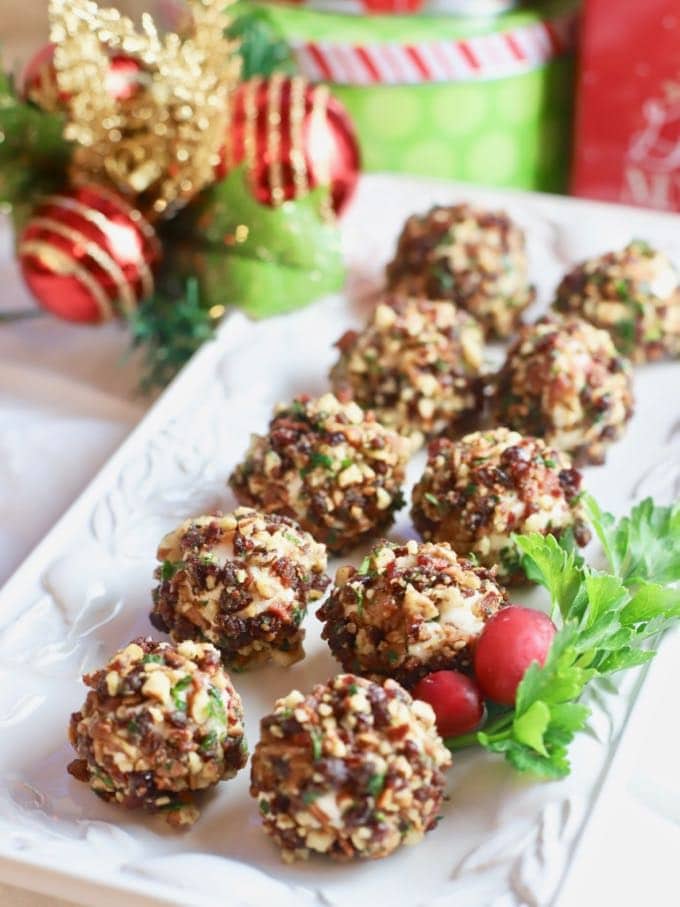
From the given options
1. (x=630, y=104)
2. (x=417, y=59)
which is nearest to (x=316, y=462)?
(x=417, y=59)

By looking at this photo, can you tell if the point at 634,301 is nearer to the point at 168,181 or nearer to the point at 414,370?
the point at 414,370

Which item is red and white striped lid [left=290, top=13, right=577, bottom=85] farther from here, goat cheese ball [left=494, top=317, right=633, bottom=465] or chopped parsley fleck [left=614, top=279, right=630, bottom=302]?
goat cheese ball [left=494, top=317, right=633, bottom=465]

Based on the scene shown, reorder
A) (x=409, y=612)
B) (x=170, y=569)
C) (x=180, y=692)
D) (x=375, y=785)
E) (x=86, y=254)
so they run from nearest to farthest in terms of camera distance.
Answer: (x=375, y=785)
(x=180, y=692)
(x=409, y=612)
(x=170, y=569)
(x=86, y=254)

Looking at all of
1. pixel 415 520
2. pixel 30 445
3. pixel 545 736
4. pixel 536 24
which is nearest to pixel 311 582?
pixel 415 520

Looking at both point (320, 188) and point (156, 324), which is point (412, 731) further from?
point (320, 188)

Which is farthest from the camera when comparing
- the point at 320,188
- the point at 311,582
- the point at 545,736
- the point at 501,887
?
the point at 320,188

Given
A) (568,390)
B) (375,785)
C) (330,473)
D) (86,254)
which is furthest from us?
(86,254)

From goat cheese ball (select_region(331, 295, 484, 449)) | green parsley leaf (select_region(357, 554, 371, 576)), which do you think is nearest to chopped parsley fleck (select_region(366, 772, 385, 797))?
green parsley leaf (select_region(357, 554, 371, 576))
